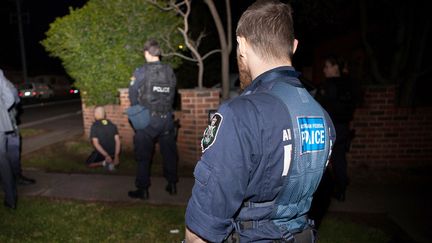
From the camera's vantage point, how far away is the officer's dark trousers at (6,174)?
4402 millimetres

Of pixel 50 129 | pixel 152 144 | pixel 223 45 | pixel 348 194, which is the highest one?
pixel 223 45

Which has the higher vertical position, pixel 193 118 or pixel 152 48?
pixel 152 48

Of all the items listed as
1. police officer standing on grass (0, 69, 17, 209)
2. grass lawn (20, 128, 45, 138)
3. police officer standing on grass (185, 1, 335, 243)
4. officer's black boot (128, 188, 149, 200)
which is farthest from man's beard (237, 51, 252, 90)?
grass lawn (20, 128, 45, 138)

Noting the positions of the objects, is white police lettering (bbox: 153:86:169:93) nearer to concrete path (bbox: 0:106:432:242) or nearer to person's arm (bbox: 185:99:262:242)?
concrete path (bbox: 0:106:432:242)

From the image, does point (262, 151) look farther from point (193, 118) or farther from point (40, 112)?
point (40, 112)

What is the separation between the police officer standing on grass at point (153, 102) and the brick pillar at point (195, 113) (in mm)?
1387

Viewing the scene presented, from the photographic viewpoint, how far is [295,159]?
1.60 m

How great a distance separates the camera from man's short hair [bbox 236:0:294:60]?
62.7 inches

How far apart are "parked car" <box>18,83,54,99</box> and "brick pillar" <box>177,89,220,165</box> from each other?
20642 mm

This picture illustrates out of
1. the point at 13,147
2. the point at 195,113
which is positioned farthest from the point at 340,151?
the point at 13,147

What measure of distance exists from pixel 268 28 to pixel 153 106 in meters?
3.13

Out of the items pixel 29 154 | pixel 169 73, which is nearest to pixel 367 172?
pixel 169 73

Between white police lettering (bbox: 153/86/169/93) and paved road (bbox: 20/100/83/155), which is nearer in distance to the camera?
white police lettering (bbox: 153/86/169/93)

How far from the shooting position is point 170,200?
16.1ft
